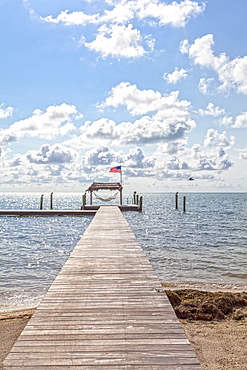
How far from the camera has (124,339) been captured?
11.1ft

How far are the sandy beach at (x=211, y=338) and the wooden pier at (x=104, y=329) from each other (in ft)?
3.15

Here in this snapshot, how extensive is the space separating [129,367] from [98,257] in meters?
4.62

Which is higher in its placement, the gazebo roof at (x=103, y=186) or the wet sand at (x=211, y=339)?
the gazebo roof at (x=103, y=186)

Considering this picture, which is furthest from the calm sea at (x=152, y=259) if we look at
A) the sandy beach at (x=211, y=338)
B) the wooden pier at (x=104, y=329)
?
the wooden pier at (x=104, y=329)

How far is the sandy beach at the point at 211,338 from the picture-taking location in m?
4.34

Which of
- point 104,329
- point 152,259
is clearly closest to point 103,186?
point 152,259

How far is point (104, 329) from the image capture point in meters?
3.63

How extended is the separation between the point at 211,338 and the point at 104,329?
7.60 feet

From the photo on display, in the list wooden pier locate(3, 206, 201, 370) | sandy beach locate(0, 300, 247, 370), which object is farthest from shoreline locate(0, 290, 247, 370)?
wooden pier locate(3, 206, 201, 370)

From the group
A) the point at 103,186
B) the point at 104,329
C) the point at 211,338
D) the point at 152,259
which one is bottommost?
the point at 152,259

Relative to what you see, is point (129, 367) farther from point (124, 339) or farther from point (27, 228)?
point (27, 228)

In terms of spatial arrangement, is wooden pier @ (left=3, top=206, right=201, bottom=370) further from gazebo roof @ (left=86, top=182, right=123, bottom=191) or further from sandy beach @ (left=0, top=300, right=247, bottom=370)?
gazebo roof @ (left=86, top=182, right=123, bottom=191)

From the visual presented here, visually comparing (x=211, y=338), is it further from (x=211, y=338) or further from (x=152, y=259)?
(x=152, y=259)

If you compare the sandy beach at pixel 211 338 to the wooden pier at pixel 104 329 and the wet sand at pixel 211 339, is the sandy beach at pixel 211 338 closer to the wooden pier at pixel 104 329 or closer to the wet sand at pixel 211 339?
the wet sand at pixel 211 339
